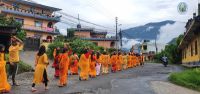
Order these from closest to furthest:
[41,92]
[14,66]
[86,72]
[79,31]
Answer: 1. [41,92]
2. [14,66]
3. [86,72]
4. [79,31]

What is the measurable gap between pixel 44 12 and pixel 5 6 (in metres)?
10.1

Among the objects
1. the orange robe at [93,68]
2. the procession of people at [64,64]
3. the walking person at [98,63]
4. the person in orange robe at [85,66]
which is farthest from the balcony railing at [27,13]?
the person in orange robe at [85,66]

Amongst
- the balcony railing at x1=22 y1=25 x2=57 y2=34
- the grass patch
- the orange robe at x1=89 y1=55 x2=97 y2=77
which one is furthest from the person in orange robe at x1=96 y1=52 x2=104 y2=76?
the balcony railing at x1=22 y1=25 x2=57 y2=34

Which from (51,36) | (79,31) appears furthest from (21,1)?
(79,31)

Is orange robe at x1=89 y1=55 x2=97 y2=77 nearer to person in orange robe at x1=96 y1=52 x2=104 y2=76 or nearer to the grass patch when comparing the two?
person in orange robe at x1=96 y1=52 x2=104 y2=76

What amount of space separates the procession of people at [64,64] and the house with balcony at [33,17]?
88.1 feet

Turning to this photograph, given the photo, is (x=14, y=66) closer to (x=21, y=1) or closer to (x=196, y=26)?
(x=196, y=26)

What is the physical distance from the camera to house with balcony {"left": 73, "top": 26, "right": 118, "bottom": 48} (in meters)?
81.6

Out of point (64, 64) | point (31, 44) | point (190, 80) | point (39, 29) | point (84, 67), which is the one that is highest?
point (39, 29)

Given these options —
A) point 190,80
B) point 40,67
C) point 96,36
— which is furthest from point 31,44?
point 40,67

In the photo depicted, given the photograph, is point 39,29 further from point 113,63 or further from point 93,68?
point 93,68

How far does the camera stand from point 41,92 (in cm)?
1445

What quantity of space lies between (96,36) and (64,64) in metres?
69.6

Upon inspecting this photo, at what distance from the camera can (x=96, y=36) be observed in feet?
285
